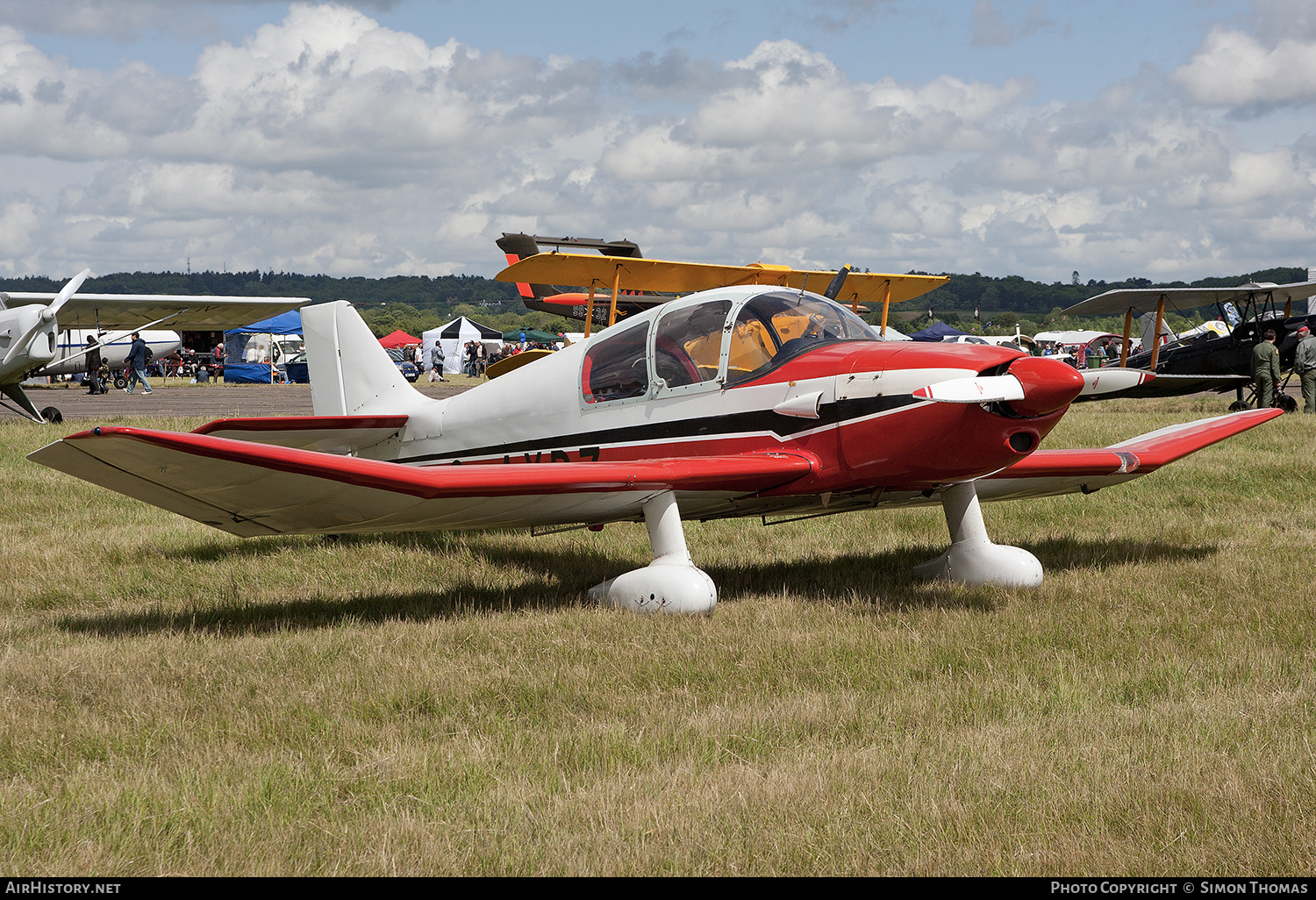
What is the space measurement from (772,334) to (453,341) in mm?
56206

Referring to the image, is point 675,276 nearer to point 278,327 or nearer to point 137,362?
point 137,362

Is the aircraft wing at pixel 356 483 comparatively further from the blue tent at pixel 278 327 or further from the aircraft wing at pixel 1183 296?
the blue tent at pixel 278 327

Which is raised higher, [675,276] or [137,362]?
[675,276]

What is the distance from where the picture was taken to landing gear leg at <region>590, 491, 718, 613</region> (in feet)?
19.9

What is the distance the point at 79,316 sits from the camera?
75.4 feet

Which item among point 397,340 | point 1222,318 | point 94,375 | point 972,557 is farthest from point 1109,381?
point 397,340

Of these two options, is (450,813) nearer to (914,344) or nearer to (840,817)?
(840,817)

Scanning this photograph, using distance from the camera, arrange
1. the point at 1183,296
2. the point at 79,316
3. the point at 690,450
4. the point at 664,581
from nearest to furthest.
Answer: the point at 664,581, the point at 690,450, the point at 79,316, the point at 1183,296

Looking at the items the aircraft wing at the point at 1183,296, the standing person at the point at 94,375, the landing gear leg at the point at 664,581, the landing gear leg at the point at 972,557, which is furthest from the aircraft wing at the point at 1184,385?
the standing person at the point at 94,375

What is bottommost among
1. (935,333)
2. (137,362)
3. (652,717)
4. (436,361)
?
(652,717)

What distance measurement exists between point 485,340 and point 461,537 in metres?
59.4

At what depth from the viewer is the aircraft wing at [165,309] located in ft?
71.5

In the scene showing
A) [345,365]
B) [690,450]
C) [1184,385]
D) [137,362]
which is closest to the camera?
[690,450]

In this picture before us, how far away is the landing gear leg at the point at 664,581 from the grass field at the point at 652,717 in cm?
14
